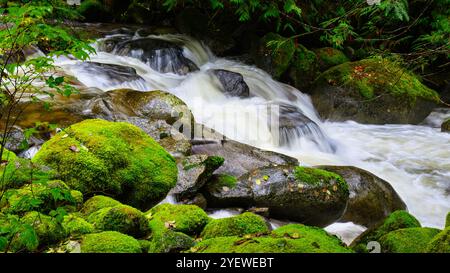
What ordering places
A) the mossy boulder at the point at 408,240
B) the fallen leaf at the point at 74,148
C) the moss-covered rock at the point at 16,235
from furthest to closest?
the fallen leaf at the point at 74,148, the mossy boulder at the point at 408,240, the moss-covered rock at the point at 16,235

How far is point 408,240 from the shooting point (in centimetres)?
326

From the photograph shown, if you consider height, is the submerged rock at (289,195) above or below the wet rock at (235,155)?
below

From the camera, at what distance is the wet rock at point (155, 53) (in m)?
11.3

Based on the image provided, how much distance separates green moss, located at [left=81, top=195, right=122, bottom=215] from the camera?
3.64 m

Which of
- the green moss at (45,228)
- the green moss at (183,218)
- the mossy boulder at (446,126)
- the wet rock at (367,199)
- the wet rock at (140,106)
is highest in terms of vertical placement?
the wet rock at (140,106)

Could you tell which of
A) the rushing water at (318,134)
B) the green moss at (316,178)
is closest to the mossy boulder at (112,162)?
the green moss at (316,178)

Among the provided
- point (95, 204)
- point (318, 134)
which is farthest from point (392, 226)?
point (318, 134)

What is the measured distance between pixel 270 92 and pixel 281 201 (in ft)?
21.6

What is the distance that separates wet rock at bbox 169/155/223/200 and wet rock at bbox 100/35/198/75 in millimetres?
5947

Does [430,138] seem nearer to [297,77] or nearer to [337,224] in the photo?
[297,77]

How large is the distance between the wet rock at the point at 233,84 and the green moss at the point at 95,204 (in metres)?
7.42

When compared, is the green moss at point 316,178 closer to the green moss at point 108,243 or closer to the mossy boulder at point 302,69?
the green moss at point 108,243

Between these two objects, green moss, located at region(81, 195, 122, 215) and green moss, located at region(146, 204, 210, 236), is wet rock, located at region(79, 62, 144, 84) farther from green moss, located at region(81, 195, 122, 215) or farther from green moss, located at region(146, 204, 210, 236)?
green moss, located at region(146, 204, 210, 236)

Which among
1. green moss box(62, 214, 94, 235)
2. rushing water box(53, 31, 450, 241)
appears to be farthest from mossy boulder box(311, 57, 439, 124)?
green moss box(62, 214, 94, 235)
